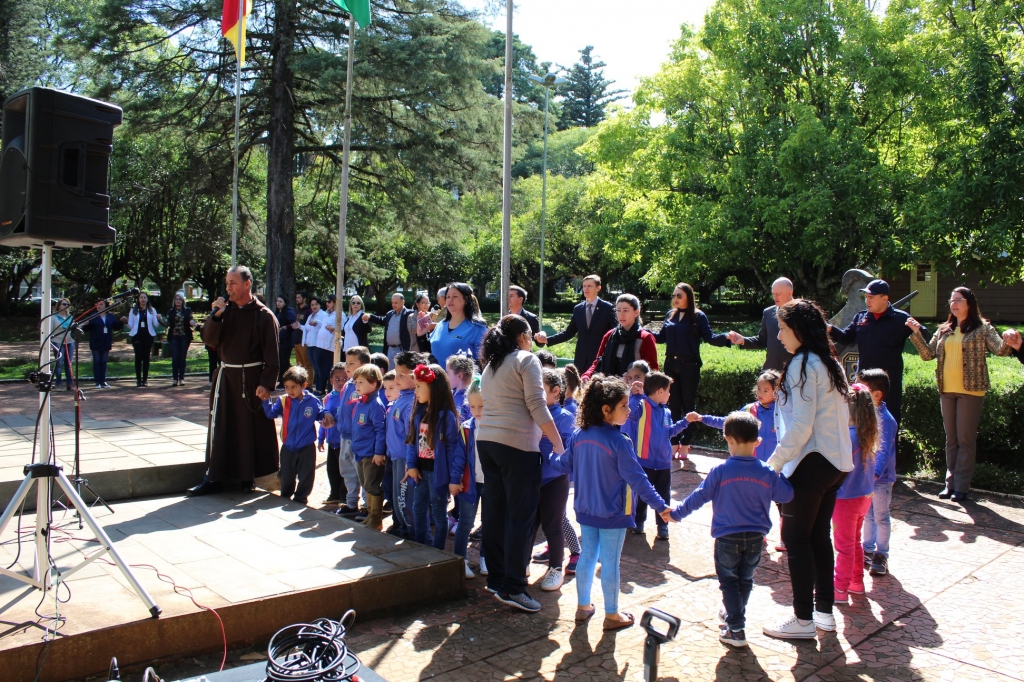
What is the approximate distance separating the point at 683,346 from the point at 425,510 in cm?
380

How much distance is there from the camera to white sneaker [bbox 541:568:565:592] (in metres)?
5.14

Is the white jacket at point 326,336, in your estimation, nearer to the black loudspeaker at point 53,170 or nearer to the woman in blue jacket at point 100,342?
the woman in blue jacket at point 100,342

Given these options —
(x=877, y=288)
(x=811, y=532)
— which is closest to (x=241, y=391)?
(x=811, y=532)

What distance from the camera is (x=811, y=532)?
4.43 meters

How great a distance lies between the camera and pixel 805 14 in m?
17.8

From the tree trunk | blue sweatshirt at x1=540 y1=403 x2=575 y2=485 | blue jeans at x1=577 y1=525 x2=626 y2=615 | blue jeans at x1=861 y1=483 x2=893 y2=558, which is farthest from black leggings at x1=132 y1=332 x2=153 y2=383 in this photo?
blue jeans at x1=861 y1=483 x2=893 y2=558

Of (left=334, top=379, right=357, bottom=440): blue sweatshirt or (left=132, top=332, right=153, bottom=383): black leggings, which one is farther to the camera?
(left=132, top=332, right=153, bottom=383): black leggings

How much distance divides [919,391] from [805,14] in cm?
1245

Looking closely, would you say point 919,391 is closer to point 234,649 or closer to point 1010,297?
point 234,649

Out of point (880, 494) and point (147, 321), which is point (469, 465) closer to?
point (880, 494)

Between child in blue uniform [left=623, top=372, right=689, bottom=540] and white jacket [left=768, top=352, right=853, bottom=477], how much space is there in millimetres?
1781

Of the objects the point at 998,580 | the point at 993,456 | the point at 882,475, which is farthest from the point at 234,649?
the point at 993,456

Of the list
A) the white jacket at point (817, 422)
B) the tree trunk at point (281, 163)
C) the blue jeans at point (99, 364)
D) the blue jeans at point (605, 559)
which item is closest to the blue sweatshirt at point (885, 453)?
the white jacket at point (817, 422)

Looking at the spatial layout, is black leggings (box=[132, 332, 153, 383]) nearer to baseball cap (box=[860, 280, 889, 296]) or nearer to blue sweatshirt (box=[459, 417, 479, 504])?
blue sweatshirt (box=[459, 417, 479, 504])
